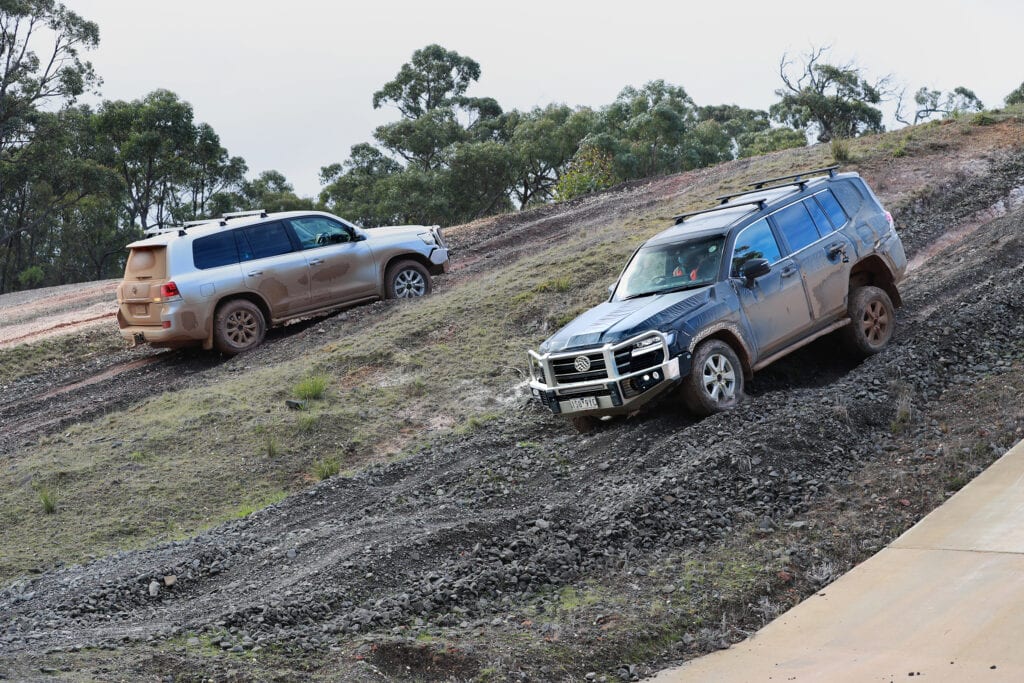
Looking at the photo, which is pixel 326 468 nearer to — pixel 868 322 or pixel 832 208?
pixel 868 322

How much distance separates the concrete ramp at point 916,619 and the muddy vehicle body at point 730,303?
2.98 m

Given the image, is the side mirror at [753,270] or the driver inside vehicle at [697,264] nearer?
the side mirror at [753,270]

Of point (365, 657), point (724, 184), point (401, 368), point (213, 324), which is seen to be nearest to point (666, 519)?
point (365, 657)

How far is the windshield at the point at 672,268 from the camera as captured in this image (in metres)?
10.7

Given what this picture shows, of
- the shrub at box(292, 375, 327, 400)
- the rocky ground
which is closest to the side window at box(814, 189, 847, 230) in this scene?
the rocky ground

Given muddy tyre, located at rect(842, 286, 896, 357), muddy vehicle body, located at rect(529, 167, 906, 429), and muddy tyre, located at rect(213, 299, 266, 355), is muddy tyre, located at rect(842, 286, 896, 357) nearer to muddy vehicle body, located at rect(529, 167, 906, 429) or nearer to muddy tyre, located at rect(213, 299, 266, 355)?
muddy vehicle body, located at rect(529, 167, 906, 429)

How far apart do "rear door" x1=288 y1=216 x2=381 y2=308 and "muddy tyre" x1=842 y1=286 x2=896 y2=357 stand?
836 cm

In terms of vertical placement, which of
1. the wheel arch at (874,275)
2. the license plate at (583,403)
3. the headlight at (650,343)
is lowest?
the license plate at (583,403)

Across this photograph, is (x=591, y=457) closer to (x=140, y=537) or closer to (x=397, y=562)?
(x=397, y=562)

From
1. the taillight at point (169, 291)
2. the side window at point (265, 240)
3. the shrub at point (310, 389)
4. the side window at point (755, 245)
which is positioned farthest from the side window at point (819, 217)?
the taillight at point (169, 291)

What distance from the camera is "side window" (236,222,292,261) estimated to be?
1642cm

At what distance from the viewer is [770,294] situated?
35.0 feet

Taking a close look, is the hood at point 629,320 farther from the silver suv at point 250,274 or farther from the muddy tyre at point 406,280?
the muddy tyre at point 406,280

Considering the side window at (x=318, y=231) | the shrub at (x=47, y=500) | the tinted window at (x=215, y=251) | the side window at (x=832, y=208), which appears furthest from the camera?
the side window at (x=318, y=231)
